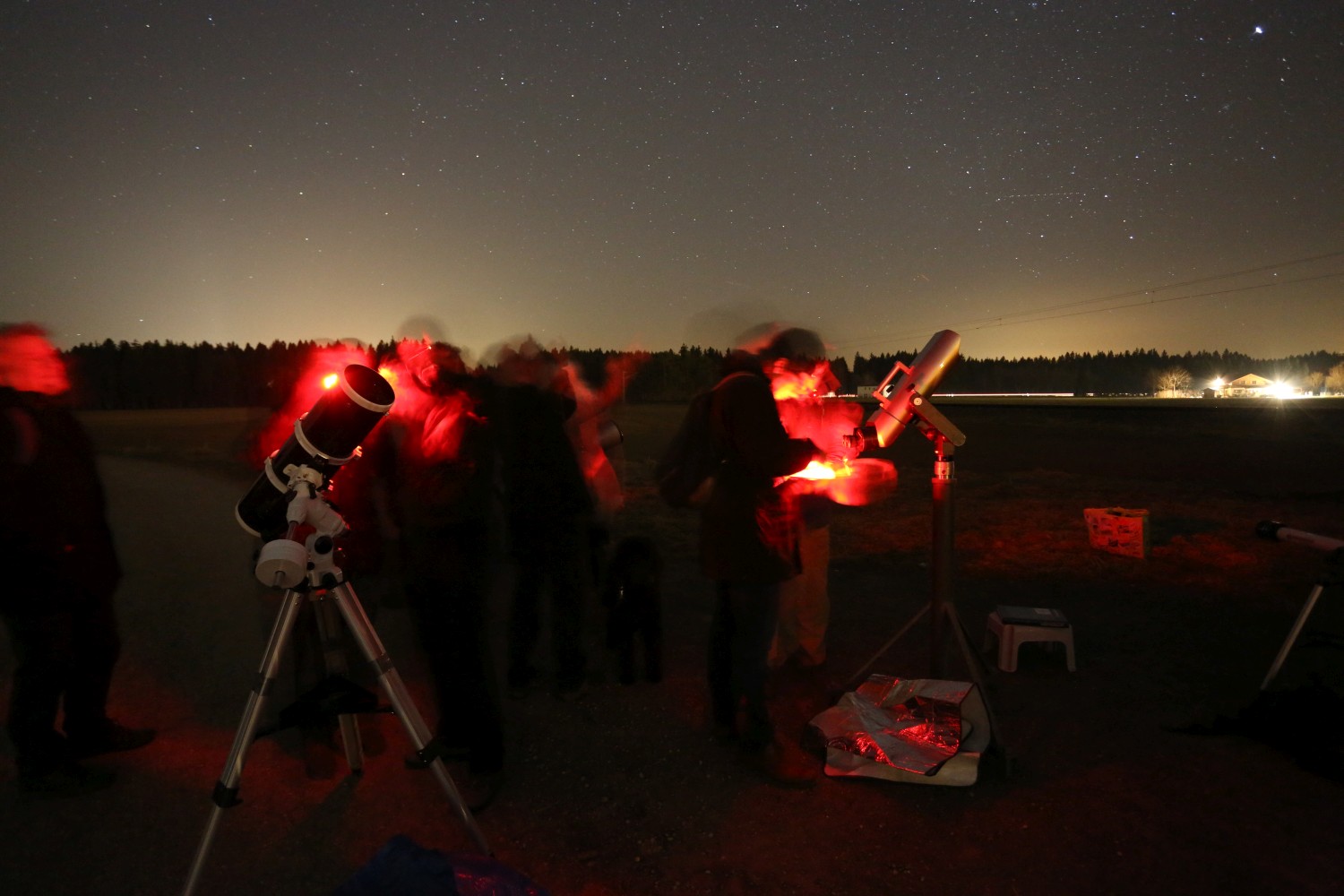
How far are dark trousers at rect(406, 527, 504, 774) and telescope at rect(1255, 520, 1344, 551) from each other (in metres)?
3.79

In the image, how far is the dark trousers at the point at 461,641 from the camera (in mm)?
3094

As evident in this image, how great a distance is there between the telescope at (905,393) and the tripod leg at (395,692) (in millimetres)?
2249

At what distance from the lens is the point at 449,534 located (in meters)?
3.08

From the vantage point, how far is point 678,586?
21.6ft

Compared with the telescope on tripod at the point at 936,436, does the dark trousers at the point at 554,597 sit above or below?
below

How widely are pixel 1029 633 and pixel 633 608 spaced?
95.9 inches

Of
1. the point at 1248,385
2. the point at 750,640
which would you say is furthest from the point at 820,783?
the point at 1248,385

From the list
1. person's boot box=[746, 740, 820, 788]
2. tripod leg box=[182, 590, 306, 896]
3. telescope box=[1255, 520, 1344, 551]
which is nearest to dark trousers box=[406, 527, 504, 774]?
tripod leg box=[182, 590, 306, 896]

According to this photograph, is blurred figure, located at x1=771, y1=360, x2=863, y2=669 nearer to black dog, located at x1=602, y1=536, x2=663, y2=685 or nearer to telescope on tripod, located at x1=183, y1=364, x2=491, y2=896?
black dog, located at x1=602, y1=536, x2=663, y2=685

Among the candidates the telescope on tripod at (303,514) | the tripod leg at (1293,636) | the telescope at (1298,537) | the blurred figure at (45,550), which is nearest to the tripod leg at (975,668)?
the tripod leg at (1293,636)

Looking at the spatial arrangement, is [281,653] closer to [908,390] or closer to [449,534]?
[449,534]

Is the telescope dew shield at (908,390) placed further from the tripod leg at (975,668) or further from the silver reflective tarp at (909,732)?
the silver reflective tarp at (909,732)

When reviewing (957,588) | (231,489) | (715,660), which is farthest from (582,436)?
(231,489)

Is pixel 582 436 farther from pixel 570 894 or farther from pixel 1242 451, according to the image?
pixel 1242 451
